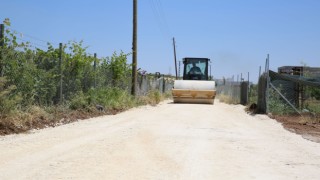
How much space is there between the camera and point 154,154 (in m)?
8.91

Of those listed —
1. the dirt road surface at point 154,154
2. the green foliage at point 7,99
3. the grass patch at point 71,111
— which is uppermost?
the green foliage at point 7,99

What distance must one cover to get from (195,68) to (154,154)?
1011 inches

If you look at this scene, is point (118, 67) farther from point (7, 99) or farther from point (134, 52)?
point (7, 99)

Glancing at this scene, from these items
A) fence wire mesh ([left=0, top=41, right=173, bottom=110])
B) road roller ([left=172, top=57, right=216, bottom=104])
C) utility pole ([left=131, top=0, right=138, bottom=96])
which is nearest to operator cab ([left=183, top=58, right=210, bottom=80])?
road roller ([left=172, top=57, right=216, bottom=104])

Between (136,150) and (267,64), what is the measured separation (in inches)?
521

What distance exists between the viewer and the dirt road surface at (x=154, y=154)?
7.20 m

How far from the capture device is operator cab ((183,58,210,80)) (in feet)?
112

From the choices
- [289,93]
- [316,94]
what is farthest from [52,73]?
[316,94]

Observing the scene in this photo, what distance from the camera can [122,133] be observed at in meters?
12.0

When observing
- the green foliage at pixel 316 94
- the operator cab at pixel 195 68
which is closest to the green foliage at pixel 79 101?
the green foliage at pixel 316 94

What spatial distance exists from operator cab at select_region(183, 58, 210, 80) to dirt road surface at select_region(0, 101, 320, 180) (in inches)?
803

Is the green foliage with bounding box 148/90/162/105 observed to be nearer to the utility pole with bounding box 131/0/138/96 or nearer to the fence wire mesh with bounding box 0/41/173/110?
the utility pole with bounding box 131/0/138/96

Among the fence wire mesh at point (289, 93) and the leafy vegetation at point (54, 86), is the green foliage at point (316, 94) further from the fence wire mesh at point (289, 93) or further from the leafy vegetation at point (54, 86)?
the leafy vegetation at point (54, 86)

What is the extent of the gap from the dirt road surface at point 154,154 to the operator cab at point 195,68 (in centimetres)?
2039
